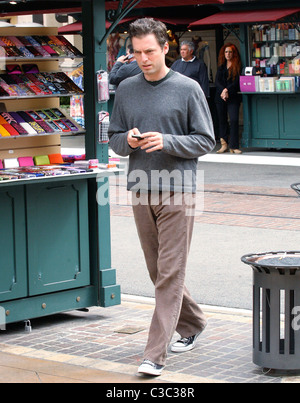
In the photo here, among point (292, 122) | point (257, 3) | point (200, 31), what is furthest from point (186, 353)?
point (200, 31)

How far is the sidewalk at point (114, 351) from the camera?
5219mm

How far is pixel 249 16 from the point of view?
→ 1709cm

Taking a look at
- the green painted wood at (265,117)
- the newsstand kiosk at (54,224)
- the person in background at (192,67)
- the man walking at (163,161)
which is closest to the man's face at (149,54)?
the man walking at (163,161)

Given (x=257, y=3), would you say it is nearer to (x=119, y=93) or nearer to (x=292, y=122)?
(x=292, y=122)

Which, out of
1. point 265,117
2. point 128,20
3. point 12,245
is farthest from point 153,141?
point 128,20

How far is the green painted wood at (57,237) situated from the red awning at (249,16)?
10684 millimetres

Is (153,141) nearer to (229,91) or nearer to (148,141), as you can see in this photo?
(148,141)

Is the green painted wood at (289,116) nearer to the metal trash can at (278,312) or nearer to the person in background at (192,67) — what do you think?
the person in background at (192,67)

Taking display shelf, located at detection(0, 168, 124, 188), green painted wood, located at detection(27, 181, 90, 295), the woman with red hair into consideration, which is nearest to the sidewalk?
green painted wood, located at detection(27, 181, 90, 295)

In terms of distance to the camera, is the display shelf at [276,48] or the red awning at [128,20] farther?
the red awning at [128,20]

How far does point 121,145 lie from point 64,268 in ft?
5.35

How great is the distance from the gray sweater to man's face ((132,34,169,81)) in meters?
0.11

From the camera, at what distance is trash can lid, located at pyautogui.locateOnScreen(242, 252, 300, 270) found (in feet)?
16.6

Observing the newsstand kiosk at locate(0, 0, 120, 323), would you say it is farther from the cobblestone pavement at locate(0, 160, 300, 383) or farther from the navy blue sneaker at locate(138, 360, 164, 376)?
the navy blue sneaker at locate(138, 360, 164, 376)
